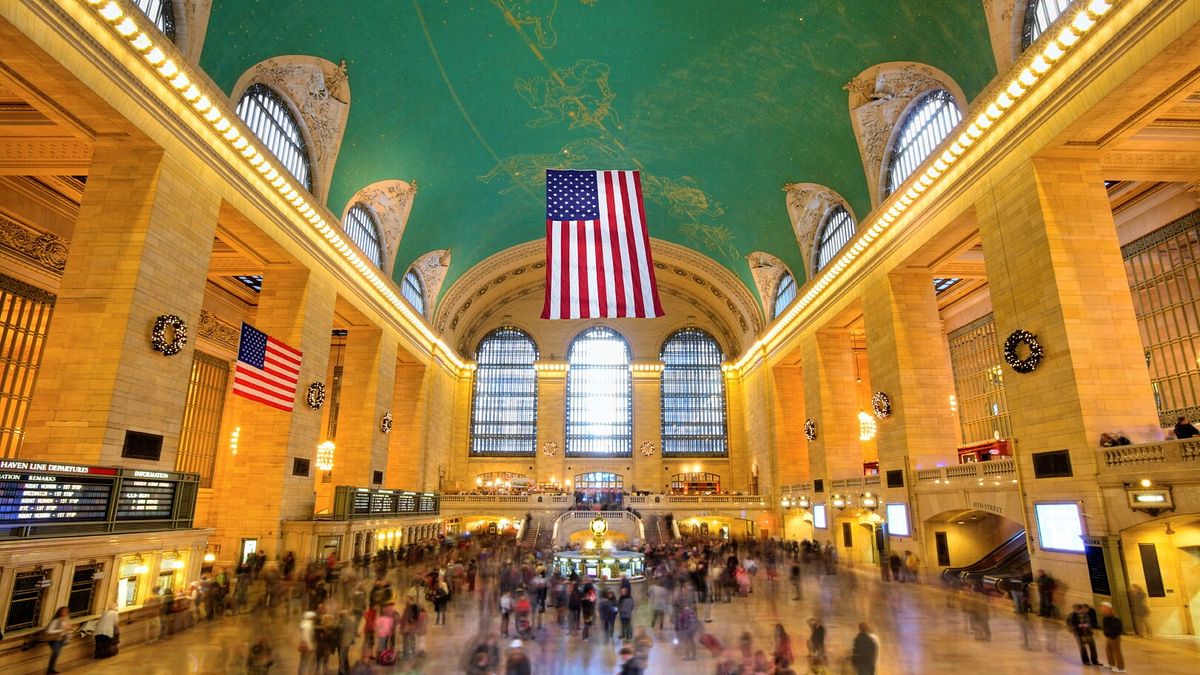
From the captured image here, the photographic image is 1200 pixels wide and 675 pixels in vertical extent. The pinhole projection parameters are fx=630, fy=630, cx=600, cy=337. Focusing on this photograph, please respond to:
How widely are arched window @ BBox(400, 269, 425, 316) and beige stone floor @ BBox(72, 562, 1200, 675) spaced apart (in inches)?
712

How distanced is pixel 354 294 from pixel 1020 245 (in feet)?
67.9

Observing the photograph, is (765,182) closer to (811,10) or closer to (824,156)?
(824,156)

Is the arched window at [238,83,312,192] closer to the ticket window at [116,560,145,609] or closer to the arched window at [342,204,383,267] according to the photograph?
the arched window at [342,204,383,267]

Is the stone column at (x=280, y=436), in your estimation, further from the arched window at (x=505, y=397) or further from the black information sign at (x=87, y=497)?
the arched window at (x=505, y=397)

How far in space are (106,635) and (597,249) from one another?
1134 cm

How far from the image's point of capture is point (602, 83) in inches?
847

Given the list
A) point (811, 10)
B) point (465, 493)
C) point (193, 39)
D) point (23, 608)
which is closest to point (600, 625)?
point (23, 608)

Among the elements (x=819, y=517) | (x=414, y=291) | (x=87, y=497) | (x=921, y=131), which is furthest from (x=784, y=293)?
(x=87, y=497)

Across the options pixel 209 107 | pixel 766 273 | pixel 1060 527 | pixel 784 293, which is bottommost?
pixel 1060 527

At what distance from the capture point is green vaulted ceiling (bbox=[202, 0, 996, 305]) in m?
15.9

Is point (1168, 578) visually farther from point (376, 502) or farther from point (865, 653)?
point (376, 502)

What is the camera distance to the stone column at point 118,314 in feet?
37.7

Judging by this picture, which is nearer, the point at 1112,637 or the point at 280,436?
the point at 1112,637

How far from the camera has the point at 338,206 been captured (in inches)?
831
